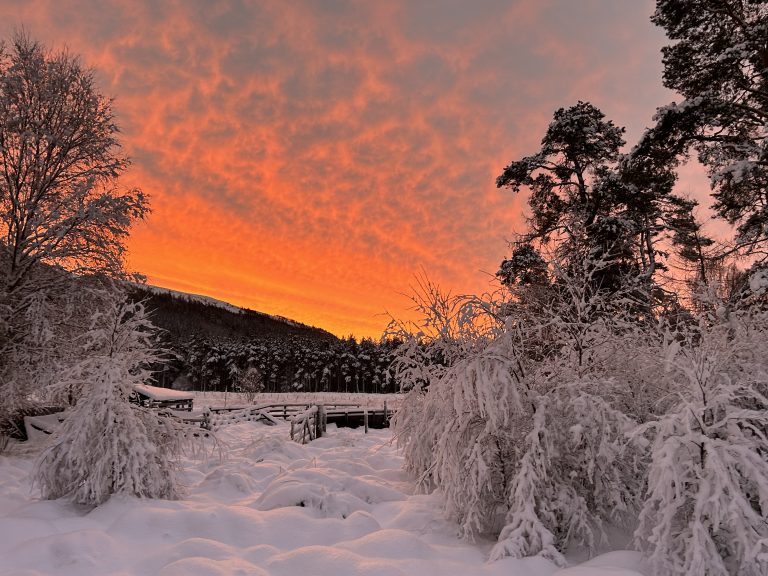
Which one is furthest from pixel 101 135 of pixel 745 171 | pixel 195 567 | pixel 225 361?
pixel 225 361

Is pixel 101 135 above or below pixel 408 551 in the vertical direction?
above

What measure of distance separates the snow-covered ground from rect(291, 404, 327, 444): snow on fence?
579cm

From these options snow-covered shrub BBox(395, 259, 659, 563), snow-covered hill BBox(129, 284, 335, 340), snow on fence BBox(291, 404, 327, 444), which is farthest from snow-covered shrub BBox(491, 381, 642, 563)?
snow-covered hill BBox(129, 284, 335, 340)

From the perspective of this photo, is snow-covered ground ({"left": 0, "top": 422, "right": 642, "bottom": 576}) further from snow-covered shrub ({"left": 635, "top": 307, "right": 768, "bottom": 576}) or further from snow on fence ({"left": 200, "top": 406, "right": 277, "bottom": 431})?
snow on fence ({"left": 200, "top": 406, "right": 277, "bottom": 431})

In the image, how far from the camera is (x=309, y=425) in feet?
48.4

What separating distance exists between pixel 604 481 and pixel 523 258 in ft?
31.5

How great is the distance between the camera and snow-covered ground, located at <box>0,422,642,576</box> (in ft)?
14.5

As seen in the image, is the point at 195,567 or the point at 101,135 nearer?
Result: the point at 195,567

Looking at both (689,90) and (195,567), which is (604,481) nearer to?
(195,567)

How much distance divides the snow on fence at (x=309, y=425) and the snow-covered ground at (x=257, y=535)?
5.79m

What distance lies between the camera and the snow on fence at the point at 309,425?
1408 cm

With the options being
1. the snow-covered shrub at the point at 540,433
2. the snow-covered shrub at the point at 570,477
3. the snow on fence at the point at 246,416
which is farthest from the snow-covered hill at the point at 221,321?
Answer: the snow-covered shrub at the point at 570,477

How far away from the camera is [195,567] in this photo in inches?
168

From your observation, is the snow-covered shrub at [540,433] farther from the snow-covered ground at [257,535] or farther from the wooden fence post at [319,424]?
the wooden fence post at [319,424]
